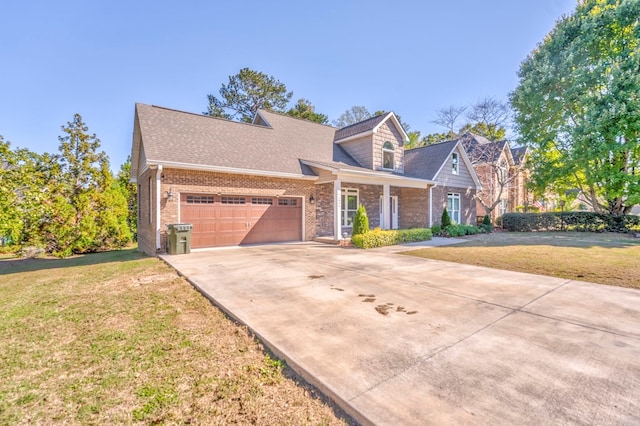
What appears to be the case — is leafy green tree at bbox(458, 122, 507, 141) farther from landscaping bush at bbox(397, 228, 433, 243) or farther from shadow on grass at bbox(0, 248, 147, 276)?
shadow on grass at bbox(0, 248, 147, 276)

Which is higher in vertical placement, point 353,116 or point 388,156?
point 353,116

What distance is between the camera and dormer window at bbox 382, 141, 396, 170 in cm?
1670

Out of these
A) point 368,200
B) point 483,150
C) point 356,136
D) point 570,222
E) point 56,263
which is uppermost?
point 483,150

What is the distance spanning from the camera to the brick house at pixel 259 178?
10.5 metres

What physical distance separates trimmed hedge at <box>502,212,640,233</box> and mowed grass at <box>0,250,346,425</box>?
22.5m

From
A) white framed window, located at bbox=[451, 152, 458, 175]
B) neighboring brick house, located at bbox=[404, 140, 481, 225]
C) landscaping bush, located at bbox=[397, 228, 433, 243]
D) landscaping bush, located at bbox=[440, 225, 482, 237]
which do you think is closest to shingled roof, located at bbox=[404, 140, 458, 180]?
neighboring brick house, located at bbox=[404, 140, 481, 225]

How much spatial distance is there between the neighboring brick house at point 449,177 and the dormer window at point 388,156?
1.99 meters

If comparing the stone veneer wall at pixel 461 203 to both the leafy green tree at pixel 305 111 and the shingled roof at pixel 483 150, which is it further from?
the leafy green tree at pixel 305 111

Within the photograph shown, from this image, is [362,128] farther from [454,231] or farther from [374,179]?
[454,231]

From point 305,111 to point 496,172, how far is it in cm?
1967

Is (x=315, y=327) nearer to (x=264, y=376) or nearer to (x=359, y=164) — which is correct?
(x=264, y=376)

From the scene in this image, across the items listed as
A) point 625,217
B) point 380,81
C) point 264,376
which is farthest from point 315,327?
point 625,217

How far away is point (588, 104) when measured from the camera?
15859mm

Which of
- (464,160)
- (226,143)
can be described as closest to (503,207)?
(464,160)
